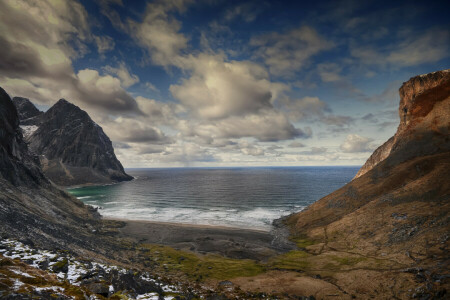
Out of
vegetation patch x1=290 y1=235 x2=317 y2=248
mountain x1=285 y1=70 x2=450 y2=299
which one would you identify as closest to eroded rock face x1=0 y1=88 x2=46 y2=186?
vegetation patch x1=290 y1=235 x2=317 y2=248

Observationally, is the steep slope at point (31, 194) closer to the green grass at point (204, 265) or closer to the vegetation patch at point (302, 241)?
the green grass at point (204, 265)

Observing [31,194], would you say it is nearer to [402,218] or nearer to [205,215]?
[205,215]

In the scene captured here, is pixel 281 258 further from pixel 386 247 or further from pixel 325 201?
pixel 325 201

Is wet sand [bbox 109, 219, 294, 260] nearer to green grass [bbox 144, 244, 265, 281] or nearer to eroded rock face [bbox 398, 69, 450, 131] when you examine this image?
green grass [bbox 144, 244, 265, 281]

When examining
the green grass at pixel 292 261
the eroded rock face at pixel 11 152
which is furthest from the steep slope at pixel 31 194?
the green grass at pixel 292 261

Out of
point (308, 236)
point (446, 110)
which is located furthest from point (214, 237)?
point (446, 110)

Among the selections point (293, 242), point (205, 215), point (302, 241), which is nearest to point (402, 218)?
point (302, 241)
